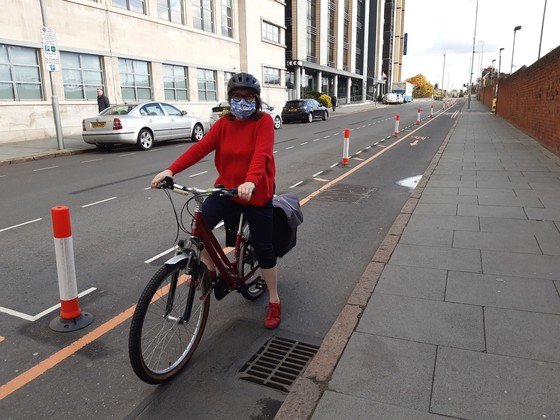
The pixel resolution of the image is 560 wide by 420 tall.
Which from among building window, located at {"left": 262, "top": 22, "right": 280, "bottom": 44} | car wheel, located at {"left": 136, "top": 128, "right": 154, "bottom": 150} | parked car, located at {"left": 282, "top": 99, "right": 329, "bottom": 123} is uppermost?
building window, located at {"left": 262, "top": 22, "right": 280, "bottom": 44}

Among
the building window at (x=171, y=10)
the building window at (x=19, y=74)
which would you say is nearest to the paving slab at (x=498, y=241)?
the building window at (x=19, y=74)

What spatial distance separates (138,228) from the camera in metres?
6.20

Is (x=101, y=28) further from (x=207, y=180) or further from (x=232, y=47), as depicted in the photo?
(x=207, y=180)

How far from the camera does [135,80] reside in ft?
76.5

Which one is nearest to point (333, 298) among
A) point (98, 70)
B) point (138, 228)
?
point (138, 228)

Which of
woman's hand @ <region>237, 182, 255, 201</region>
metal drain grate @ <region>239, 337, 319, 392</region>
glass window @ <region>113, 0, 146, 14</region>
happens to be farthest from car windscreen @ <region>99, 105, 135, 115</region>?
woman's hand @ <region>237, 182, 255, 201</region>

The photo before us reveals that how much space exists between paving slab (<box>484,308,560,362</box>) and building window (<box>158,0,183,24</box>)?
1007 inches

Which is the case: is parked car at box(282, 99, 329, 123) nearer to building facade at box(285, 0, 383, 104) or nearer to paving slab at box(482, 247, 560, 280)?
building facade at box(285, 0, 383, 104)

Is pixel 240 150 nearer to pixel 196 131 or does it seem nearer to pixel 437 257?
pixel 437 257

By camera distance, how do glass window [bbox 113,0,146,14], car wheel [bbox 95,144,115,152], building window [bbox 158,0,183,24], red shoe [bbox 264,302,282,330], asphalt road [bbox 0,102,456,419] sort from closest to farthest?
asphalt road [bbox 0,102,456,419]
red shoe [bbox 264,302,282,330]
car wheel [bbox 95,144,115,152]
glass window [bbox 113,0,146,14]
building window [bbox 158,0,183,24]

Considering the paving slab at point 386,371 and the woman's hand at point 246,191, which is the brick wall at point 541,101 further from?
the woman's hand at point 246,191

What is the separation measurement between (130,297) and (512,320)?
3198mm

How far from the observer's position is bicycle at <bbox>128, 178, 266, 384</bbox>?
2.69m

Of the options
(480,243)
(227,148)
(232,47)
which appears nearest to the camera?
(227,148)
